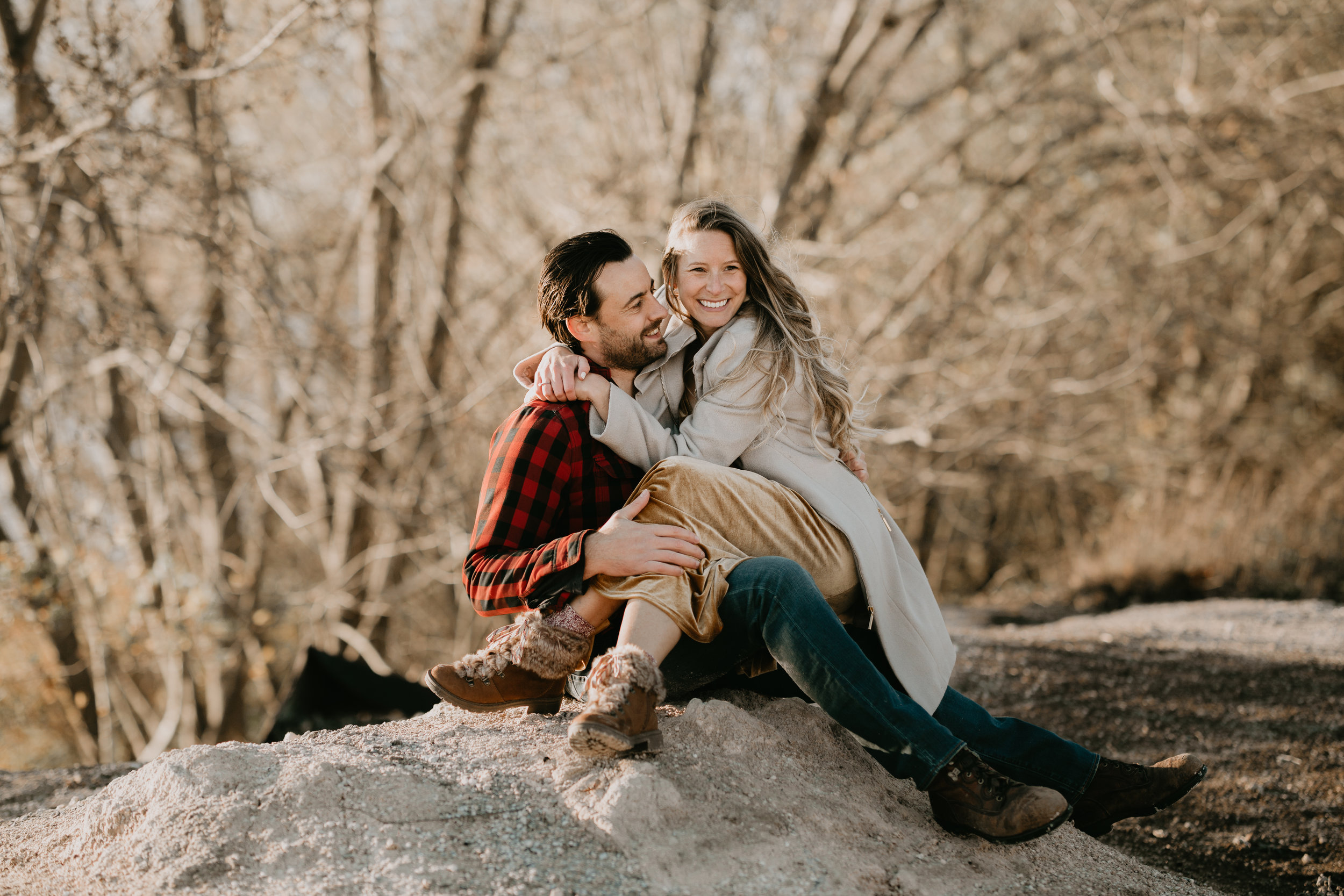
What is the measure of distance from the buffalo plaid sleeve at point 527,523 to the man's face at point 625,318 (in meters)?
0.26

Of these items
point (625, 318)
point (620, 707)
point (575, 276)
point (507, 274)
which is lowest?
point (620, 707)

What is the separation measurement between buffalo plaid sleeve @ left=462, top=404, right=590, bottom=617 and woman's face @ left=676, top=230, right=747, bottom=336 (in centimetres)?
58

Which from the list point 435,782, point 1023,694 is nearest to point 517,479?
point 435,782

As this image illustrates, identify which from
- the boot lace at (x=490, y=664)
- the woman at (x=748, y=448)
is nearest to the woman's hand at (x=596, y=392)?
the woman at (x=748, y=448)

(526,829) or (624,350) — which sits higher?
(624,350)

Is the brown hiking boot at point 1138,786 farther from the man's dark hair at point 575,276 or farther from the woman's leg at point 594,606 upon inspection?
the man's dark hair at point 575,276

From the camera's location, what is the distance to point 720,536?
2447 mm

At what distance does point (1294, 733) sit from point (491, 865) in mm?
3019

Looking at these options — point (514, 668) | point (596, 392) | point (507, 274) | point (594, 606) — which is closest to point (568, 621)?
point (594, 606)

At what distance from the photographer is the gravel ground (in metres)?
2.81

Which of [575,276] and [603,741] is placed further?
[575,276]

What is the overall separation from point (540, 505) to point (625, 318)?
22.4 inches

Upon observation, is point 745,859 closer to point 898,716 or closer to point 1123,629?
point 898,716

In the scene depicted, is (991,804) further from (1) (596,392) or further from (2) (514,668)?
(1) (596,392)
